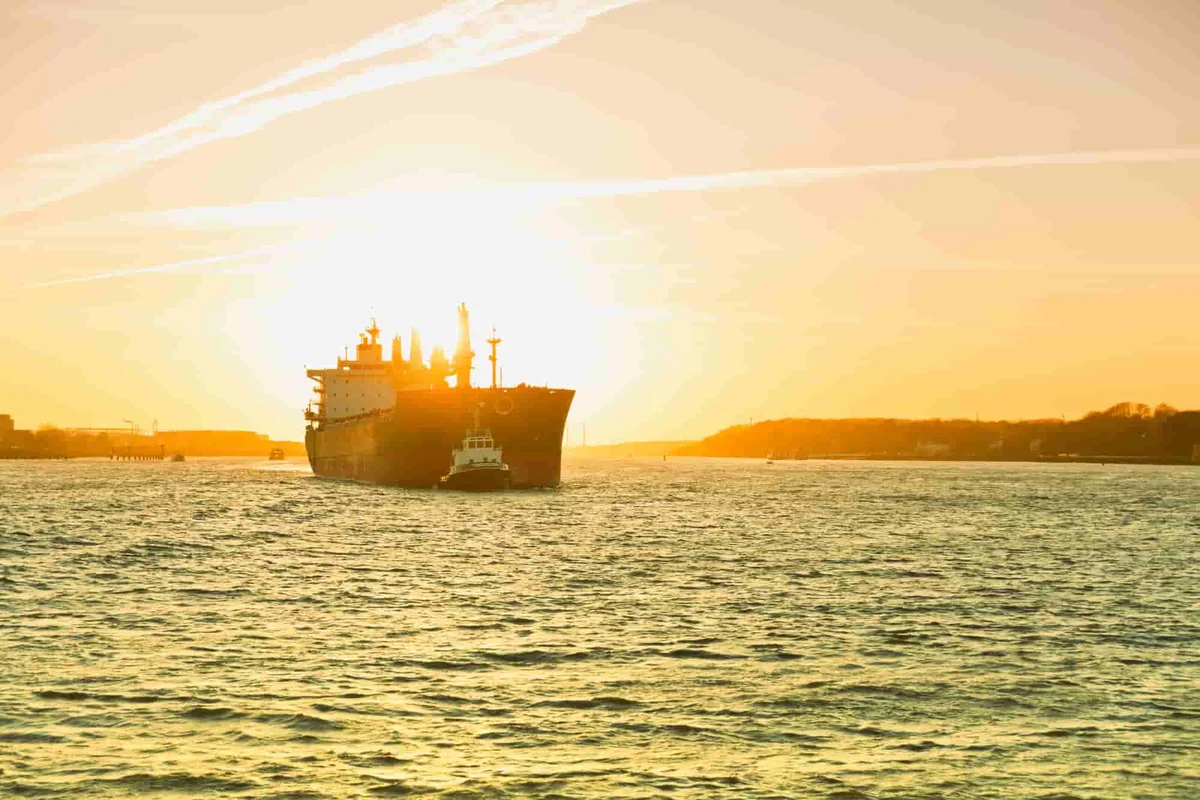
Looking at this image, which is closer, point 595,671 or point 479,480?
point 595,671

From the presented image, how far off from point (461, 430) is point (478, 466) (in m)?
4.25

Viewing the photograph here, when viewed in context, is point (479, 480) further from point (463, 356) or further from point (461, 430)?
point (463, 356)

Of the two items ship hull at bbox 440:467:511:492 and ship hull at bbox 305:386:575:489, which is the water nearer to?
ship hull at bbox 440:467:511:492

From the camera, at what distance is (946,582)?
121 ft

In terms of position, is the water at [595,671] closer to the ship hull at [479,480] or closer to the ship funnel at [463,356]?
the ship hull at [479,480]

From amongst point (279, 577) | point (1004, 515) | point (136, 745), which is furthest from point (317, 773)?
point (1004, 515)

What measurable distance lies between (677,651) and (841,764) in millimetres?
8203

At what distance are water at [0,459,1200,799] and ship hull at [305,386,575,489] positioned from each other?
37.5 m

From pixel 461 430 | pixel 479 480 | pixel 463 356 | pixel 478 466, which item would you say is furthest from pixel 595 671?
pixel 463 356

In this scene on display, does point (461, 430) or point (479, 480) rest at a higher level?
point (461, 430)

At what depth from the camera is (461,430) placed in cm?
8800

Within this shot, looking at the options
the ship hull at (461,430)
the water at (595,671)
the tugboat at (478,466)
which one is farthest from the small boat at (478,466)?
the water at (595,671)

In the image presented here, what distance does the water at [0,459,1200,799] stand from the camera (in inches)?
571

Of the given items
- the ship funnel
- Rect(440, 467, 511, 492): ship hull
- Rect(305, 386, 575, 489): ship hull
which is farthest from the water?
the ship funnel
